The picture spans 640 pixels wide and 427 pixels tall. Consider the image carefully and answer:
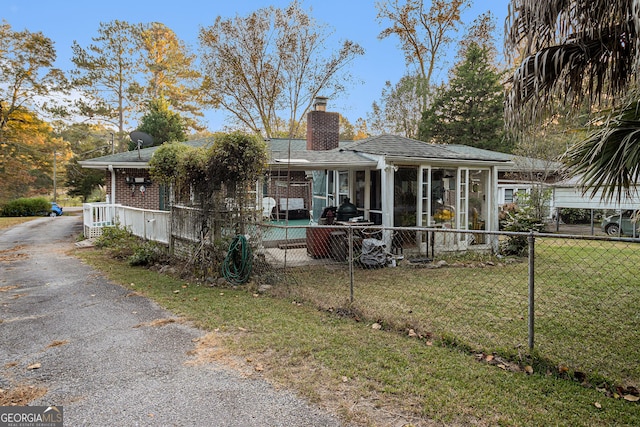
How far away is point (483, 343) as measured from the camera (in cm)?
413

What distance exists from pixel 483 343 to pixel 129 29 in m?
31.6

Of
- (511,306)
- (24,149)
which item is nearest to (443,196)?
(511,306)

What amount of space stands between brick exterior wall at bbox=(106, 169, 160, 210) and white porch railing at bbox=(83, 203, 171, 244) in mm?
1249

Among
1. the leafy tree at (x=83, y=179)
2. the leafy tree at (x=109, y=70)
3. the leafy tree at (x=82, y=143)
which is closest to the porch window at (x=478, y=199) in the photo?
the leafy tree at (x=83, y=179)

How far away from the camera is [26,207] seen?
2623cm

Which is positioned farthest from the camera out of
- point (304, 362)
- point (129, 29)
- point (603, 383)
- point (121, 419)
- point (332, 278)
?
point (129, 29)

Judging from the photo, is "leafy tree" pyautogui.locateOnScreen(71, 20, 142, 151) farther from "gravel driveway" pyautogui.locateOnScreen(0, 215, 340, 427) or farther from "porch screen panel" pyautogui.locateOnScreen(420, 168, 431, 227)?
"gravel driveway" pyautogui.locateOnScreen(0, 215, 340, 427)

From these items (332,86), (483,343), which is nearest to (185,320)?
(483,343)

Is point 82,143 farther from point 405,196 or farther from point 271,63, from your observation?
point 405,196

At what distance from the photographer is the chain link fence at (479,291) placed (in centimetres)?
388

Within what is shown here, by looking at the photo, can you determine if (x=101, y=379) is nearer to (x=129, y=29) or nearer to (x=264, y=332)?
(x=264, y=332)

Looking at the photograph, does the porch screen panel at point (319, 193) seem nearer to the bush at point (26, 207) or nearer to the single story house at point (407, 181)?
the single story house at point (407, 181)

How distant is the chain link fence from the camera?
388cm

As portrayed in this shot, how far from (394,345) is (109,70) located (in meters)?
30.9
